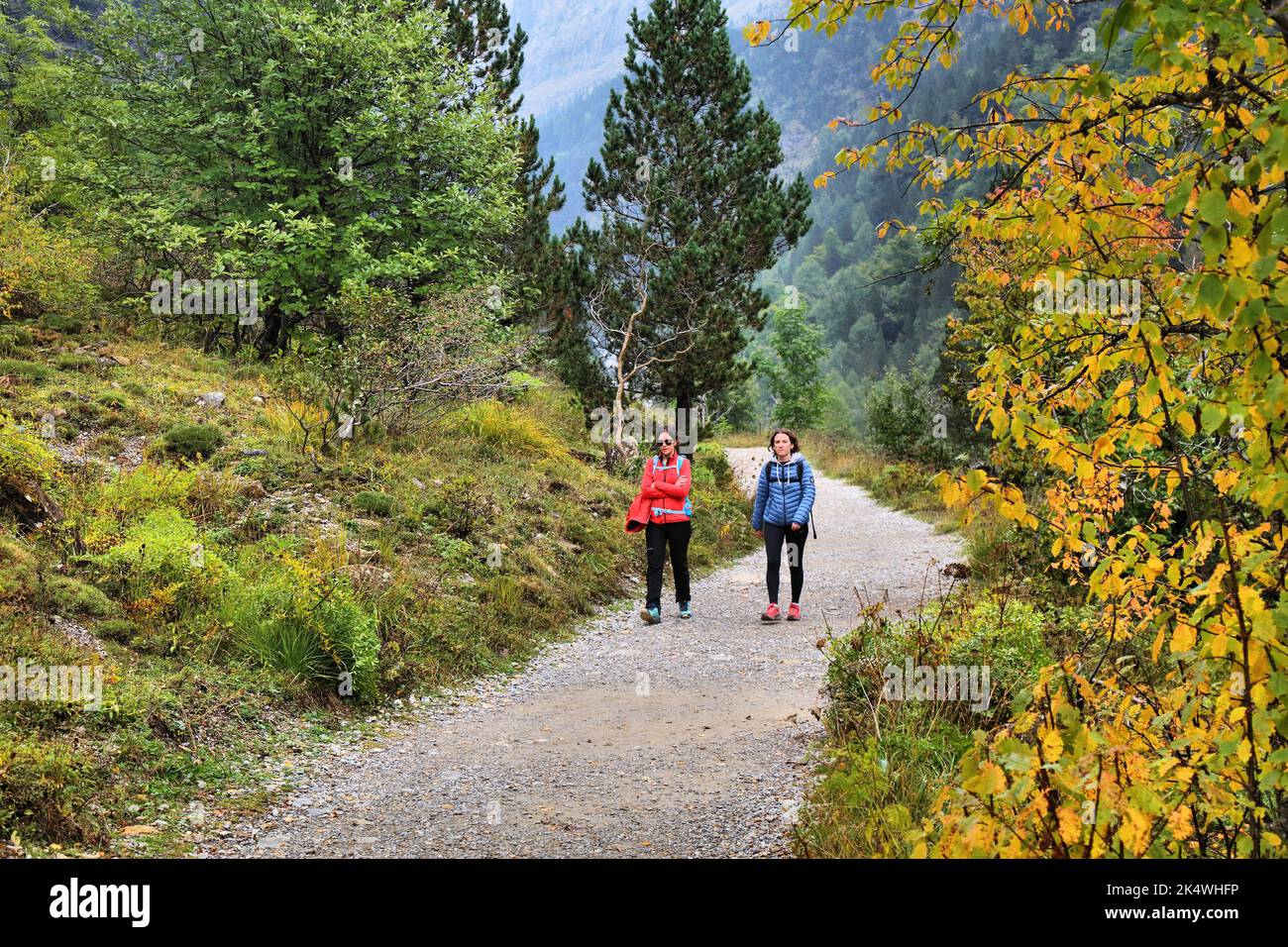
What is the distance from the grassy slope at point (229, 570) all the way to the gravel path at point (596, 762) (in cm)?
45

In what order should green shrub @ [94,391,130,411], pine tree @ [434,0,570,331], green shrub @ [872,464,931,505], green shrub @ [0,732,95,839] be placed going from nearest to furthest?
green shrub @ [0,732,95,839]
green shrub @ [94,391,130,411]
green shrub @ [872,464,931,505]
pine tree @ [434,0,570,331]

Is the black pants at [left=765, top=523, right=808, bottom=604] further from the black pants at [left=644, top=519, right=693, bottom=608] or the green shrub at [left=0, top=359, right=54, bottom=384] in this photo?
the green shrub at [left=0, top=359, right=54, bottom=384]

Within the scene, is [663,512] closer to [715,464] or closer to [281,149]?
[715,464]

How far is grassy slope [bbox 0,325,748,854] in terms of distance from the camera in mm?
4625

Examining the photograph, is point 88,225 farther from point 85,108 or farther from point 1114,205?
point 1114,205

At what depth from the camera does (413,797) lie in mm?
4949

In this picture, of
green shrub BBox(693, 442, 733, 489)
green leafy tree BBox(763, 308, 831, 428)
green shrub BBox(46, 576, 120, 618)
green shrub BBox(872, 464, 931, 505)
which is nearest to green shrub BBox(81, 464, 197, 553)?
green shrub BBox(46, 576, 120, 618)

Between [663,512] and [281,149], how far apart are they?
9.68m

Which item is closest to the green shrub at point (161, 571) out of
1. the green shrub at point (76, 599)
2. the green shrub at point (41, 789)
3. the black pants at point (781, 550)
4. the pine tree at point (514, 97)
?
the green shrub at point (76, 599)

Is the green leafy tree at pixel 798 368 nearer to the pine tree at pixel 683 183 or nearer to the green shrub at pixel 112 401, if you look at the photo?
the pine tree at pixel 683 183

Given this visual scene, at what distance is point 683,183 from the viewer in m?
17.0

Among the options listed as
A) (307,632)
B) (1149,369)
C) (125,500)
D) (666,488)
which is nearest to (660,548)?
(666,488)

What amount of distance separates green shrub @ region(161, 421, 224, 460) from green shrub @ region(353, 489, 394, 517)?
174 cm

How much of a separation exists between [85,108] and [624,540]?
38.5 feet
